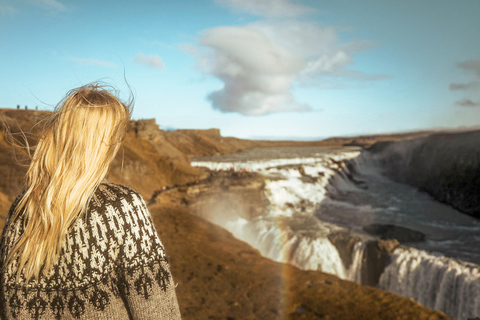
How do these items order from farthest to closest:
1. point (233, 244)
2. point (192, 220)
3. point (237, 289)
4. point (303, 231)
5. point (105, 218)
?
point (303, 231)
point (192, 220)
point (233, 244)
point (237, 289)
point (105, 218)

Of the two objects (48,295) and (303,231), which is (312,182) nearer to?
(303,231)

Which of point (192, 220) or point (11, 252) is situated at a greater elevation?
point (11, 252)

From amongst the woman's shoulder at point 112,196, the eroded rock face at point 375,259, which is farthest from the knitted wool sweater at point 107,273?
the eroded rock face at point 375,259

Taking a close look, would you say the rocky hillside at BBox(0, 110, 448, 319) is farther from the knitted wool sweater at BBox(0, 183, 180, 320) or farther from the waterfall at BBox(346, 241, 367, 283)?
the waterfall at BBox(346, 241, 367, 283)

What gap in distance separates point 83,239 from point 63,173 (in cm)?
29

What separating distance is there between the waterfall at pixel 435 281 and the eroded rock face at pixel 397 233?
223cm

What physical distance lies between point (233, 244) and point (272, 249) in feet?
13.3

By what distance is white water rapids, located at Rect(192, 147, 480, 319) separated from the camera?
10914 mm

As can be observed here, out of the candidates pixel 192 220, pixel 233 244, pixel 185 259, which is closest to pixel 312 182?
pixel 192 220

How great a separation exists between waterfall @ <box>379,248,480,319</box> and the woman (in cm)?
1224

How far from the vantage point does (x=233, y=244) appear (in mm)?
11180

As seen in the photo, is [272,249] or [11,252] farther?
[272,249]

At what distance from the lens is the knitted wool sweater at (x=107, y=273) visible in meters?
1.29

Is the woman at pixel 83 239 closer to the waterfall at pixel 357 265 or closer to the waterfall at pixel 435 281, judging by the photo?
the waterfall at pixel 435 281
